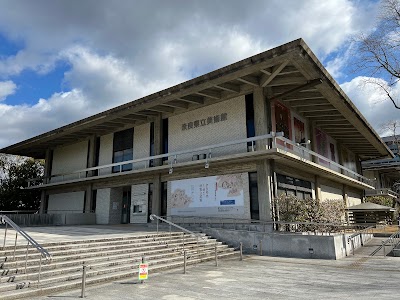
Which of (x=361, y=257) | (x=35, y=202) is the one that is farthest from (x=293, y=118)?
(x=35, y=202)

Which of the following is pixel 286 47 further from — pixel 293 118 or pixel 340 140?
pixel 340 140

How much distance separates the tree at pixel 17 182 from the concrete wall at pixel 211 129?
16.9m

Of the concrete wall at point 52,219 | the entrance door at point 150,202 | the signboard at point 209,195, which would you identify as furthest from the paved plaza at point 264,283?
the concrete wall at point 52,219

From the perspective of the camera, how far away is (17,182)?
30984mm

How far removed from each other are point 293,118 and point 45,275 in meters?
15.5

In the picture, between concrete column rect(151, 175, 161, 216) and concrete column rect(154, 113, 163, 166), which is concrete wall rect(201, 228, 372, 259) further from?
concrete column rect(154, 113, 163, 166)

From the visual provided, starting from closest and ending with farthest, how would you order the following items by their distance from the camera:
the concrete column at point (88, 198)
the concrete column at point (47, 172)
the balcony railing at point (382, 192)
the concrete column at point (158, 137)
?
the concrete column at point (158, 137) < the concrete column at point (88, 198) < the concrete column at point (47, 172) < the balcony railing at point (382, 192)

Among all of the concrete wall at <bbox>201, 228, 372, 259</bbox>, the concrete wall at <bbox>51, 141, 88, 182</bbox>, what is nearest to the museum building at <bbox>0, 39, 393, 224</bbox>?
the concrete wall at <bbox>51, 141, 88, 182</bbox>

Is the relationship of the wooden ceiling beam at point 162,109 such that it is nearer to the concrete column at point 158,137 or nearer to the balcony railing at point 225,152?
the concrete column at point 158,137

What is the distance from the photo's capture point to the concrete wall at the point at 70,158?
84.3 feet

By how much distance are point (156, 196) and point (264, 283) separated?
12.3 meters

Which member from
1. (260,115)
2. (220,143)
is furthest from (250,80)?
(220,143)

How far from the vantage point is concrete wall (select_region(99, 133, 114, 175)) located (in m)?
23.3

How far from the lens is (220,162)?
16078mm
